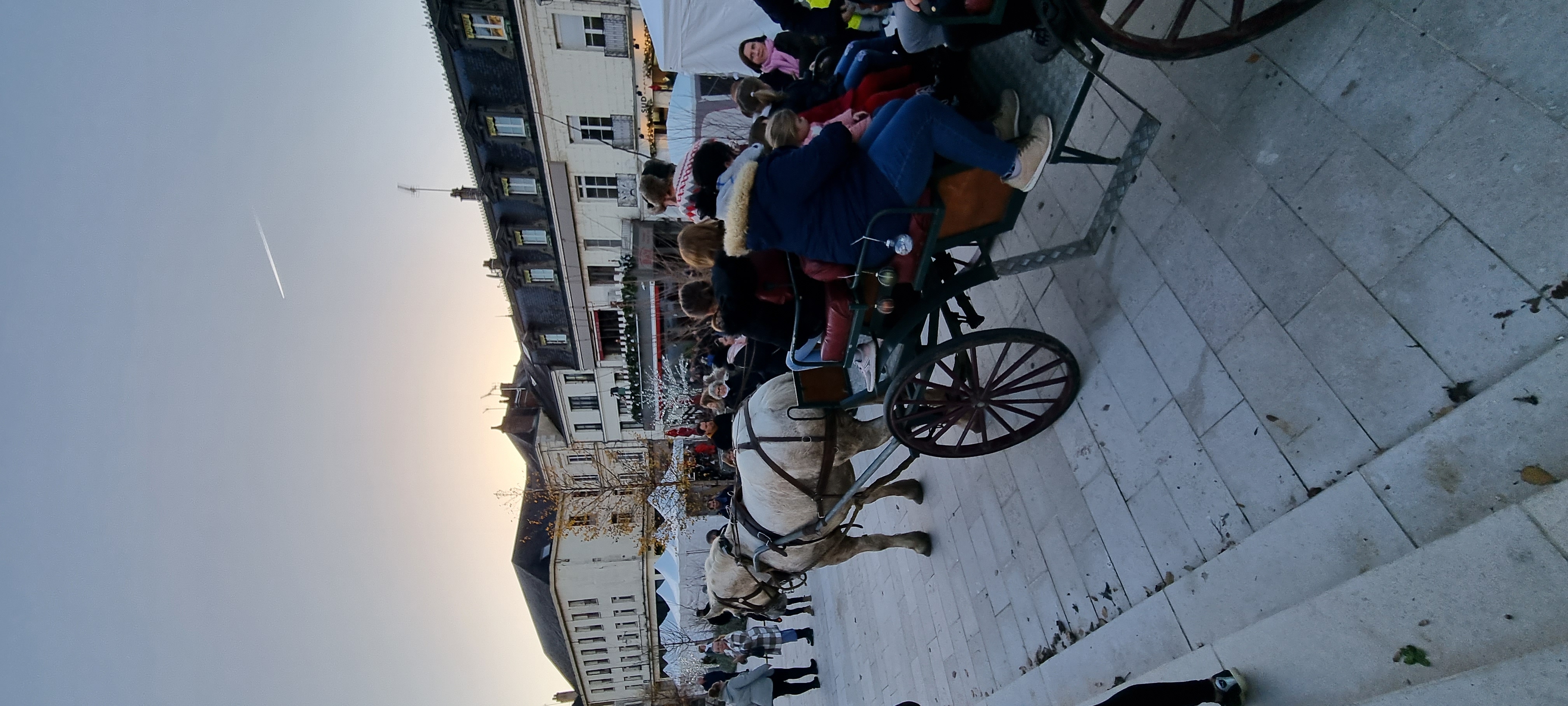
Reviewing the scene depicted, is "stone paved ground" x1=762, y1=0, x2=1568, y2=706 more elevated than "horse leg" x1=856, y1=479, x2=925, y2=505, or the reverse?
"horse leg" x1=856, y1=479, x2=925, y2=505

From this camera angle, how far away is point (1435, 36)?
8.06 ft

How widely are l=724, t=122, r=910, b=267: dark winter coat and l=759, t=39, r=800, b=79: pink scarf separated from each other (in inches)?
187

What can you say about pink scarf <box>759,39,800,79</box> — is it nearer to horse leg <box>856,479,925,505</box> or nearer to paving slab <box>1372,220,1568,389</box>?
horse leg <box>856,479,925,505</box>

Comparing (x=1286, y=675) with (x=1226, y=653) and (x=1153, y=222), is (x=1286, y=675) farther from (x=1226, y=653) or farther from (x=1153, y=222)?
(x=1153, y=222)

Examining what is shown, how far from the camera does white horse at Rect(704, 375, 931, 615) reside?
17.8 feet

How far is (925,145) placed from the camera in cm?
304

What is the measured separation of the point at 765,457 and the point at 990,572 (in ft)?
6.52

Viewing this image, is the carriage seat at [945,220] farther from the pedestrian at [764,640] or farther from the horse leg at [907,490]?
the pedestrian at [764,640]

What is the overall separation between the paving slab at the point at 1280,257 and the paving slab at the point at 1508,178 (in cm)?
46

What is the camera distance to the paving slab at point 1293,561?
2541 mm

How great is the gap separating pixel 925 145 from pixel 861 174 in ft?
1.05

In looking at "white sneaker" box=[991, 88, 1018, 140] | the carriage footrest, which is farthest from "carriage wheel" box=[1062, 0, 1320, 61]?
the carriage footrest

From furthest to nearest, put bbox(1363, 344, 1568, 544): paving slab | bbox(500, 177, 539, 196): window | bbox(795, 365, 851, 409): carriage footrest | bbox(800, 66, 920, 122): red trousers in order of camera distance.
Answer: bbox(500, 177, 539, 196): window
bbox(795, 365, 851, 409): carriage footrest
bbox(800, 66, 920, 122): red trousers
bbox(1363, 344, 1568, 544): paving slab

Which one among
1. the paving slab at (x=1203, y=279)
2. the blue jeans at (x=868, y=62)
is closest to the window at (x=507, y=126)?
the blue jeans at (x=868, y=62)
